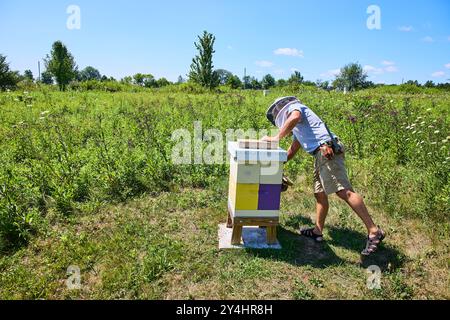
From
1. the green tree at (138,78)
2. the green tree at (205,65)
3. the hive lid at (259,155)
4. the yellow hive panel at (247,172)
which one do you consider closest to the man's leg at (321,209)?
the hive lid at (259,155)

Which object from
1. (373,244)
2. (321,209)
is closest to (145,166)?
(321,209)

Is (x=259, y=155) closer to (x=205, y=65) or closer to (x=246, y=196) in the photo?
(x=246, y=196)

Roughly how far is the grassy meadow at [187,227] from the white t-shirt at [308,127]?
120 centimetres

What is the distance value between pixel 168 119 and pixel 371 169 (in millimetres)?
4935

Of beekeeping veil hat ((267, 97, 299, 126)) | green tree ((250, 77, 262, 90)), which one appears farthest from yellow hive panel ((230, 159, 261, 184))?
green tree ((250, 77, 262, 90))

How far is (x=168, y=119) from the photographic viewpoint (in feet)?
28.0

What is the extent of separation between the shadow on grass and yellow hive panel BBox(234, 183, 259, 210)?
1.67ft

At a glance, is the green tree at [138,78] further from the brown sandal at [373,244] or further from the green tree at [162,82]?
the brown sandal at [373,244]

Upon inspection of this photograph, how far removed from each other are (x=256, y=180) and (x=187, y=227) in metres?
1.22

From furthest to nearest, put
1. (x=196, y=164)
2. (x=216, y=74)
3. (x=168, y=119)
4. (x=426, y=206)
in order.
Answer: (x=216, y=74), (x=168, y=119), (x=196, y=164), (x=426, y=206)

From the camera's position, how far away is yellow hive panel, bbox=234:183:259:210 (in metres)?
3.65

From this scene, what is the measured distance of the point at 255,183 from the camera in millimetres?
3645
